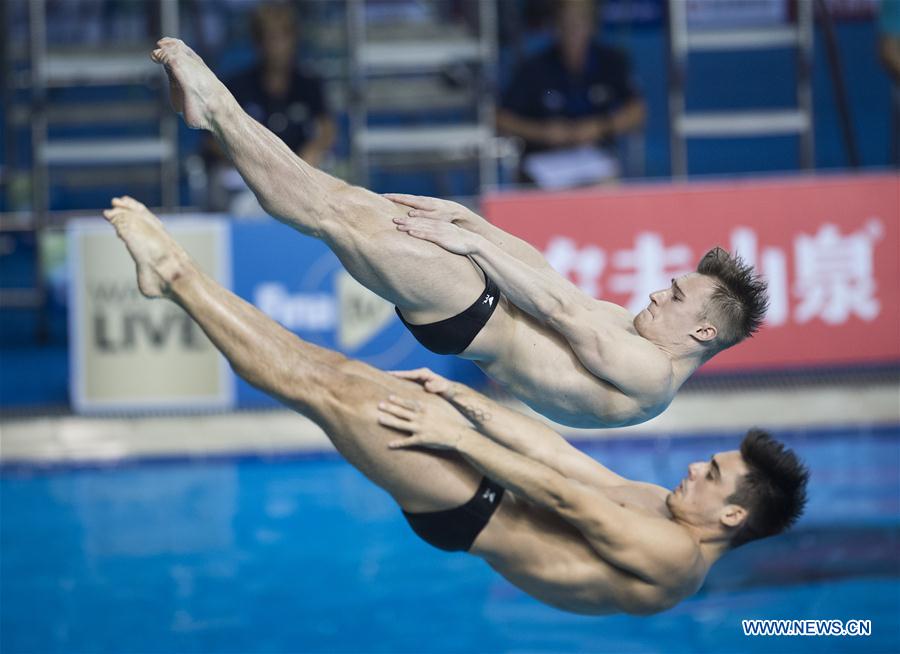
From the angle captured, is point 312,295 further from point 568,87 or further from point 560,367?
point 560,367

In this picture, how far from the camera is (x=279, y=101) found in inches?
339

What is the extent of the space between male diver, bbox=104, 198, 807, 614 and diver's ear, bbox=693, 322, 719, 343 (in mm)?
402

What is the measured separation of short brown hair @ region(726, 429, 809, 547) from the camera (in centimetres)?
411

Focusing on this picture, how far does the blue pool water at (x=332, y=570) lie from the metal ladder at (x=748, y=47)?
2.24 metres

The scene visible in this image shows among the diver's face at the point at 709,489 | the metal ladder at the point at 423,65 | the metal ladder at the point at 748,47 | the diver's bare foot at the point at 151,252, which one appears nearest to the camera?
the diver's bare foot at the point at 151,252

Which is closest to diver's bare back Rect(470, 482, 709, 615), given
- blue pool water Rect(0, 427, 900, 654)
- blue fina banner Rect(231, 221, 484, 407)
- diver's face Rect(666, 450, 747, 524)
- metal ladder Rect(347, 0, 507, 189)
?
diver's face Rect(666, 450, 747, 524)

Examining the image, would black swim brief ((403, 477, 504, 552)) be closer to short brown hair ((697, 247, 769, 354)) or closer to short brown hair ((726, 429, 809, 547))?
short brown hair ((726, 429, 809, 547))

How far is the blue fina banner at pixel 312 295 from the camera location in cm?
802

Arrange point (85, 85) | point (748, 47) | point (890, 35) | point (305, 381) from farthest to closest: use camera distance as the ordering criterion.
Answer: point (85, 85), point (748, 47), point (890, 35), point (305, 381)

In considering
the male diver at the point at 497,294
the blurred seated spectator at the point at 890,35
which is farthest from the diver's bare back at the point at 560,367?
the blurred seated spectator at the point at 890,35

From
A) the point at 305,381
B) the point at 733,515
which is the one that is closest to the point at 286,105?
the point at 305,381

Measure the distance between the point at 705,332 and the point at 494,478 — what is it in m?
0.89

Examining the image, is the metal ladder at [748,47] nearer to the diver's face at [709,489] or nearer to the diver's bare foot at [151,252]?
the diver's face at [709,489]

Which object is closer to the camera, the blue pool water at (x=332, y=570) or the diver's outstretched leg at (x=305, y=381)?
the diver's outstretched leg at (x=305, y=381)
